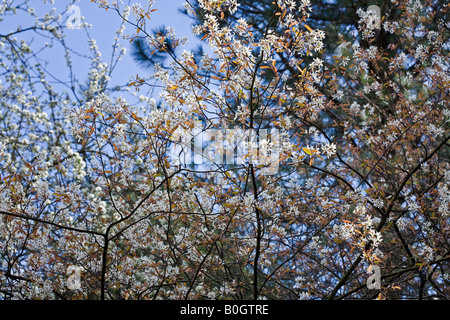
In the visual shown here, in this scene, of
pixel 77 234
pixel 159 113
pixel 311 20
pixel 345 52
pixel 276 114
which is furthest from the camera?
pixel 311 20

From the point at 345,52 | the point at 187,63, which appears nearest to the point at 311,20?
the point at 345,52

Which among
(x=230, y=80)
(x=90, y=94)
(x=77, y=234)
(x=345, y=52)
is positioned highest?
(x=90, y=94)

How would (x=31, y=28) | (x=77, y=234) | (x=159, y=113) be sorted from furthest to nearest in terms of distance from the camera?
1. (x=31, y=28)
2. (x=77, y=234)
3. (x=159, y=113)

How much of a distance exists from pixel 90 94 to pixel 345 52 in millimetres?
3186

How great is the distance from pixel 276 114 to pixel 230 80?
332 millimetres

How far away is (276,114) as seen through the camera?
7.72 ft

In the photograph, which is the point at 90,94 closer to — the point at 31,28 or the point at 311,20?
the point at 31,28

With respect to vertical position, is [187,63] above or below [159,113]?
above
